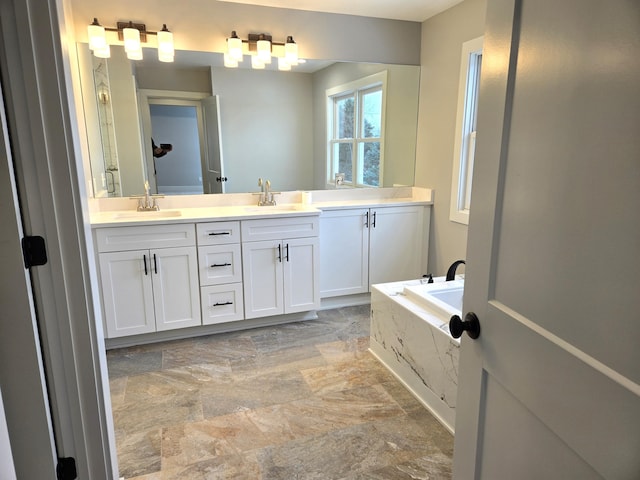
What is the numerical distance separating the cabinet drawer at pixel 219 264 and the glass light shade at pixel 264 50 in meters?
1.51

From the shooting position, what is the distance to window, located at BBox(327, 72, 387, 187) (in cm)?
372

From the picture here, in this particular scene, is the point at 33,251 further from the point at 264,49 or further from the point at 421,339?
the point at 264,49

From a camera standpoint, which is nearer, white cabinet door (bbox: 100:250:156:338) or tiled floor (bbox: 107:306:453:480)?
tiled floor (bbox: 107:306:453:480)

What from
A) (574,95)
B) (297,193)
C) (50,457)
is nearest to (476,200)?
(574,95)

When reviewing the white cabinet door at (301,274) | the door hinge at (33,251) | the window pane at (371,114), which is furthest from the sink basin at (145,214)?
the window pane at (371,114)

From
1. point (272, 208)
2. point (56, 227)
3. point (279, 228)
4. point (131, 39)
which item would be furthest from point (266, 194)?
point (56, 227)

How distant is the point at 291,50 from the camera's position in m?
3.29

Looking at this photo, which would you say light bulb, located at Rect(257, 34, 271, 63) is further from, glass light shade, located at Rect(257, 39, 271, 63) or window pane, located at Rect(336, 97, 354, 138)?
window pane, located at Rect(336, 97, 354, 138)

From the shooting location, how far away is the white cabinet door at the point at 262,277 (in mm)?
3047

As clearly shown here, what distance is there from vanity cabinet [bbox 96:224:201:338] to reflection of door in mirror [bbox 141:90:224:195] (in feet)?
2.05

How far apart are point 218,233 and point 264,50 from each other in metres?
1.50

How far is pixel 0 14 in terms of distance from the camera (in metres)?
1.05

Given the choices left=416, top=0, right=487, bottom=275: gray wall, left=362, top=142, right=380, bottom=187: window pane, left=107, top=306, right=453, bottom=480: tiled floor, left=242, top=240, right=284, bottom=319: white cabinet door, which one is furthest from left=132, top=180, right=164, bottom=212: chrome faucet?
left=416, top=0, right=487, bottom=275: gray wall

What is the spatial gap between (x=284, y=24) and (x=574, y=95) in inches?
121
